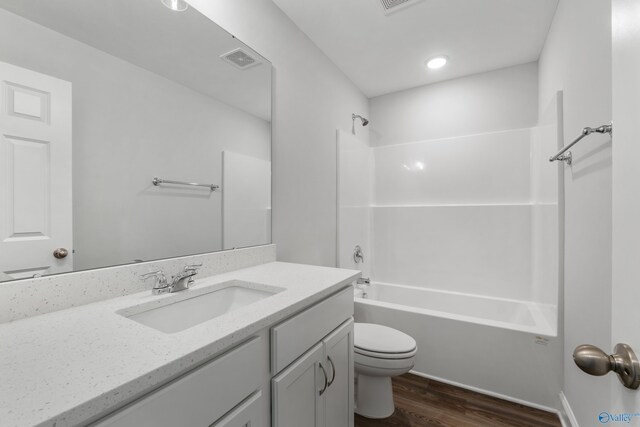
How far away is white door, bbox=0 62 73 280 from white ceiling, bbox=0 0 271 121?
0.21 m

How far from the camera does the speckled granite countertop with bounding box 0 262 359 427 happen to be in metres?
0.45

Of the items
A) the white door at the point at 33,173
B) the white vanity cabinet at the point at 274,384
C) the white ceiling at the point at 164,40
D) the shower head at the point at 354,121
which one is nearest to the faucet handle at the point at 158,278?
the white door at the point at 33,173

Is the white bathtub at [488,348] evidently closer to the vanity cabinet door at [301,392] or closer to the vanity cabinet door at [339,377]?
the vanity cabinet door at [339,377]

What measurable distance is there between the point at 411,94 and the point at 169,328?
120 inches

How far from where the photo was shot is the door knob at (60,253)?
2.90ft

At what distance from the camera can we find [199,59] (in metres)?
1.34

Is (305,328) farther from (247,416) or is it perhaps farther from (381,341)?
(381,341)

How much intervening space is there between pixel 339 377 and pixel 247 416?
1.99 ft

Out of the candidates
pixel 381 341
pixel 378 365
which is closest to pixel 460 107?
pixel 381 341

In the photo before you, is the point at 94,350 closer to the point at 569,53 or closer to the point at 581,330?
the point at 581,330

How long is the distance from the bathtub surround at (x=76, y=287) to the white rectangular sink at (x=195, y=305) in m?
0.14

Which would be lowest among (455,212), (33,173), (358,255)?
(358,255)

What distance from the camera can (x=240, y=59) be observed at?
152cm

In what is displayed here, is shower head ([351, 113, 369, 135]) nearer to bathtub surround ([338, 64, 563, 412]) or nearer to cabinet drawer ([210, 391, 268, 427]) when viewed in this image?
bathtub surround ([338, 64, 563, 412])
